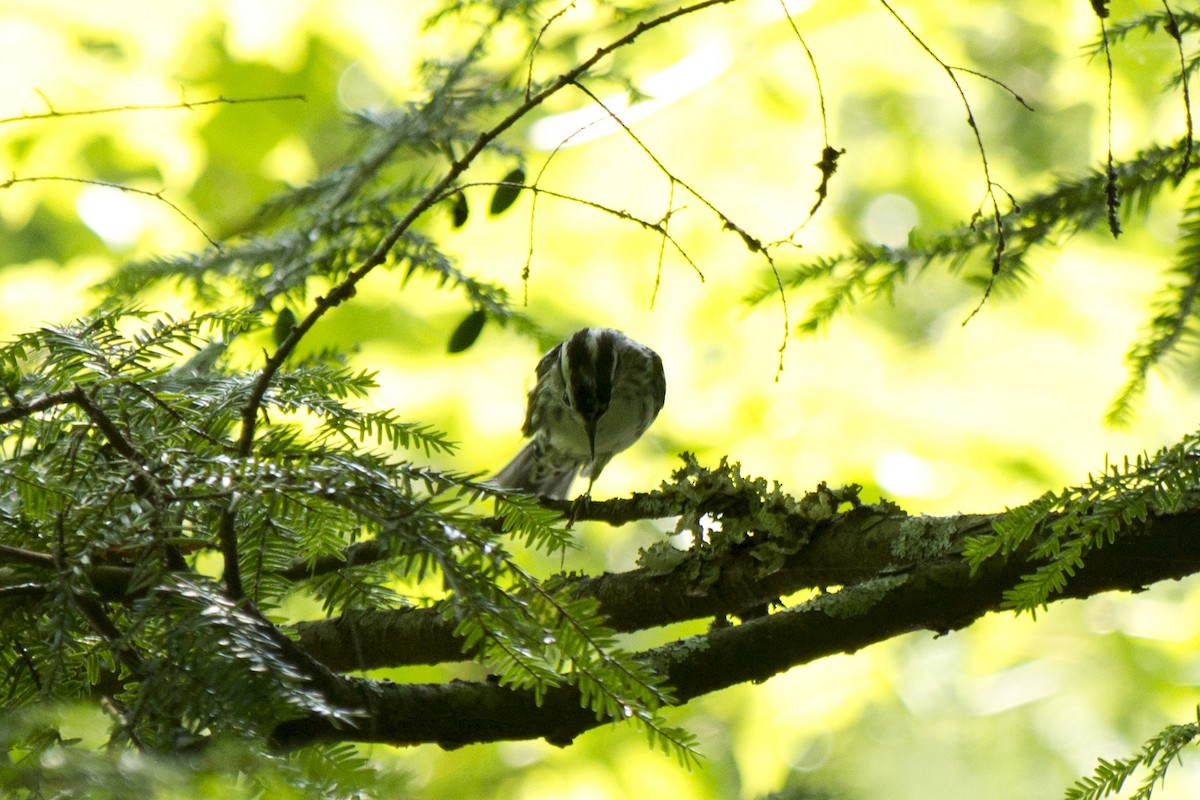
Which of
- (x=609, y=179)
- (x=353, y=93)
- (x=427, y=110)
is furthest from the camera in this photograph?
(x=353, y=93)

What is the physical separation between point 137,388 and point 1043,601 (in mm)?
1181

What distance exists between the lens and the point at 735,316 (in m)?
3.96

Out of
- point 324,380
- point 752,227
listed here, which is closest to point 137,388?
point 324,380

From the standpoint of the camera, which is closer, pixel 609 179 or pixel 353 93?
pixel 609 179

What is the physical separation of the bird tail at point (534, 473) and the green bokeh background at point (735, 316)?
18.5 inches

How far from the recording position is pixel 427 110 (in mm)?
2340

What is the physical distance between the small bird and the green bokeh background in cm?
53

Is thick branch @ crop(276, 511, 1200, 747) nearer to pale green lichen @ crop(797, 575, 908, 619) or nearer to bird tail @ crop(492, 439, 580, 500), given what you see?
pale green lichen @ crop(797, 575, 908, 619)

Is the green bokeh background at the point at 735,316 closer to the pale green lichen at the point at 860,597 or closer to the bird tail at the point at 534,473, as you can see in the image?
the bird tail at the point at 534,473

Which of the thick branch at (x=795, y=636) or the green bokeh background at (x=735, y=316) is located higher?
the green bokeh background at (x=735, y=316)

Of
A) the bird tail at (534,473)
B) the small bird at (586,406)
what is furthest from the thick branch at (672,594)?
the bird tail at (534,473)

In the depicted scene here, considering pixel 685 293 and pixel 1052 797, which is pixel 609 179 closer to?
pixel 685 293

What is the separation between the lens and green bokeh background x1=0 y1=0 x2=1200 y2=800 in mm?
4586

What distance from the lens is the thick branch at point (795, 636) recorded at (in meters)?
1.64
